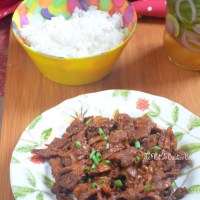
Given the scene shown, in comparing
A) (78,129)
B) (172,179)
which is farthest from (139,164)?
(78,129)

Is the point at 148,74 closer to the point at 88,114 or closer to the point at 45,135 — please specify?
the point at 88,114

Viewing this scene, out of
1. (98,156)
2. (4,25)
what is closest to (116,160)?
(98,156)

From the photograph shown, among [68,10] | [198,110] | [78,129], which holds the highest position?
[68,10]

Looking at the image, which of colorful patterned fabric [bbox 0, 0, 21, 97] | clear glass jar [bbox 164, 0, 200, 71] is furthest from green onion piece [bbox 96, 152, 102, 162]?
colorful patterned fabric [bbox 0, 0, 21, 97]

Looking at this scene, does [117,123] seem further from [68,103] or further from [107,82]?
[107,82]

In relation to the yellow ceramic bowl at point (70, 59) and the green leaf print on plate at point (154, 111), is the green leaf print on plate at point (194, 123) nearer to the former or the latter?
the green leaf print on plate at point (154, 111)

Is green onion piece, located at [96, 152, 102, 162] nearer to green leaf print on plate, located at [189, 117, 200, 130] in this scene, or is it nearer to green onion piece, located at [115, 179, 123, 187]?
green onion piece, located at [115, 179, 123, 187]

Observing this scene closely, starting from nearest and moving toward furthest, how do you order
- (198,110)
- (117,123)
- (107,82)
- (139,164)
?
(139,164) < (117,123) < (198,110) < (107,82)
